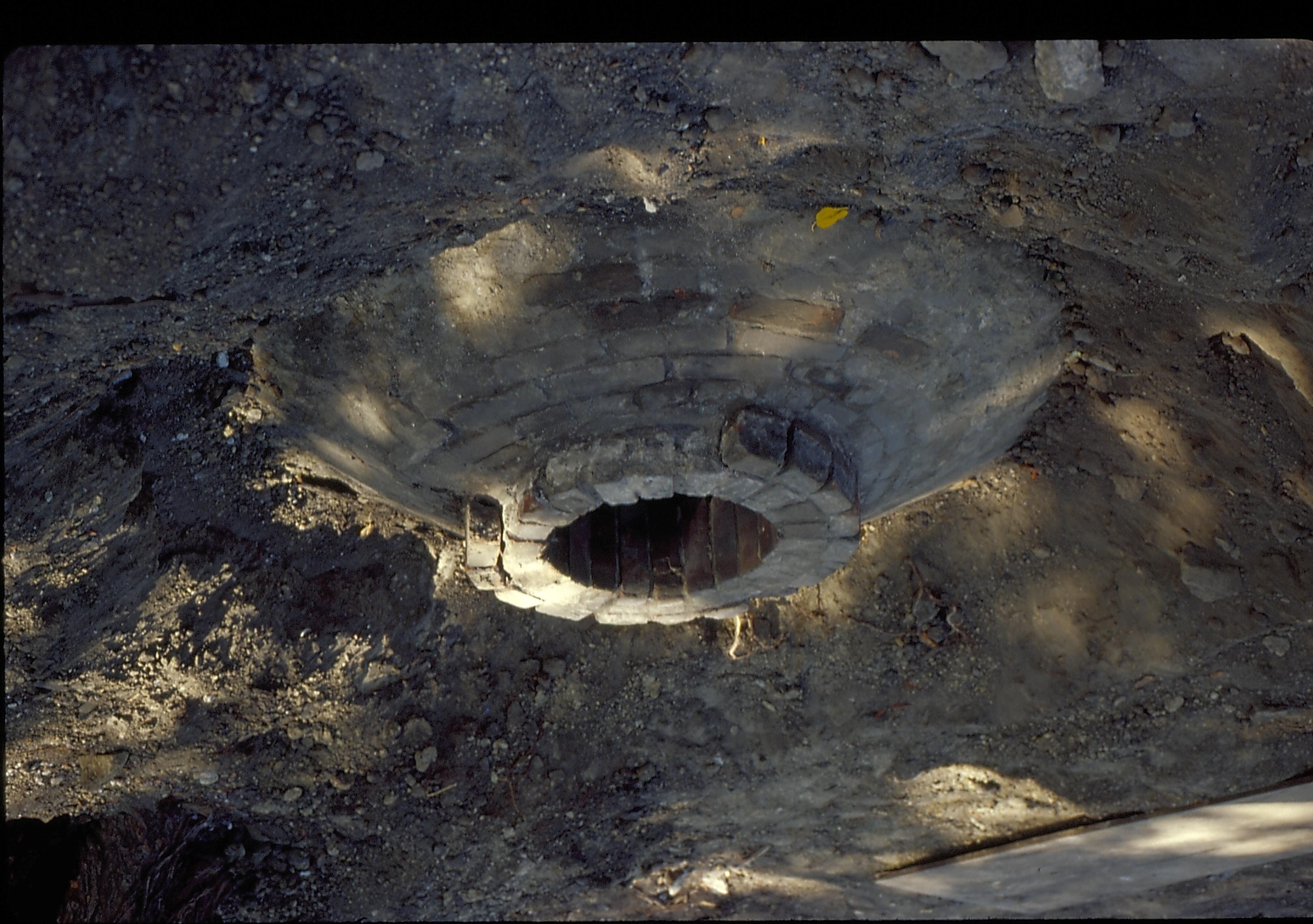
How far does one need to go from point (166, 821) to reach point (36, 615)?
155 centimetres

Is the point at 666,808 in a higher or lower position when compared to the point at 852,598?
lower

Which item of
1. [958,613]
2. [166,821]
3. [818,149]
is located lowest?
[166,821]

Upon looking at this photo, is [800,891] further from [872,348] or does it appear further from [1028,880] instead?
[872,348]

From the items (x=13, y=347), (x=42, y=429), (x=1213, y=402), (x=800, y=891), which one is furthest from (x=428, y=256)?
(x=800, y=891)

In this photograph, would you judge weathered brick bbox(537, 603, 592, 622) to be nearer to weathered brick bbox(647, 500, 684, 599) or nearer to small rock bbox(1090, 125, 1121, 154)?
weathered brick bbox(647, 500, 684, 599)

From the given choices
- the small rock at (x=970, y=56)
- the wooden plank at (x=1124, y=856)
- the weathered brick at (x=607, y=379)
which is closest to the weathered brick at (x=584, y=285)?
the weathered brick at (x=607, y=379)

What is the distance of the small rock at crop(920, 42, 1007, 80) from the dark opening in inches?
83.7

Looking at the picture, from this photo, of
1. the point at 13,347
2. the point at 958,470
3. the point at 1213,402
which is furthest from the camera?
the point at 958,470

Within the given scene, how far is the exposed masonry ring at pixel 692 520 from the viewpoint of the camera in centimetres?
318

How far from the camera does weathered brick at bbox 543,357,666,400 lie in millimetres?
3105

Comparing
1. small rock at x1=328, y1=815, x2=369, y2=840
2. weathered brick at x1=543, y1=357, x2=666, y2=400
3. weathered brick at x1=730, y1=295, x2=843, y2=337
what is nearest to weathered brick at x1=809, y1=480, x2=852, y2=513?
weathered brick at x1=730, y1=295, x2=843, y2=337

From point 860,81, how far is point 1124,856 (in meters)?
4.96

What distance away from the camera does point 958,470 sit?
4234 mm

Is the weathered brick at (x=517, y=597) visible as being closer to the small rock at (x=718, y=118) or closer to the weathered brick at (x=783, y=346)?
the weathered brick at (x=783, y=346)
